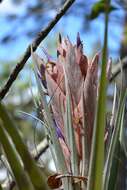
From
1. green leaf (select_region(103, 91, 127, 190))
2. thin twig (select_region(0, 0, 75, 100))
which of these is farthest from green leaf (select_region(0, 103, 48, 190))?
thin twig (select_region(0, 0, 75, 100))

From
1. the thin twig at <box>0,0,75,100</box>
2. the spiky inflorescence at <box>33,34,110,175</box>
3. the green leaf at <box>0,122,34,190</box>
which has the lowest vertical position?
the green leaf at <box>0,122,34,190</box>

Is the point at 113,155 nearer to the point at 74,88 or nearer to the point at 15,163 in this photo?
the point at 74,88

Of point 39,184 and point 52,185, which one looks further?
point 52,185

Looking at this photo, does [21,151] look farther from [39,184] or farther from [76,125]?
[76,125]

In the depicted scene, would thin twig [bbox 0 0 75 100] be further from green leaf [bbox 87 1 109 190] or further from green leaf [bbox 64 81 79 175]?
green leaf [bbox 87 1 109 190]

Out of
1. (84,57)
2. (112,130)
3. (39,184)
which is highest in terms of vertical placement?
(84,57)

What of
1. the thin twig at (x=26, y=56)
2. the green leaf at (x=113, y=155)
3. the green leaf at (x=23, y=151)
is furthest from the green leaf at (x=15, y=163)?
the thin twig at (x=26, y=56)

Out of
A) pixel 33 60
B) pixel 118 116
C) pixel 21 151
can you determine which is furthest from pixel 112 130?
pixel 21 151

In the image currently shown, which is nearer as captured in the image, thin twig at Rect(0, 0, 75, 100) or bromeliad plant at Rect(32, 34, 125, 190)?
bromeliad plant at Rect(32, 34, 125, 190)

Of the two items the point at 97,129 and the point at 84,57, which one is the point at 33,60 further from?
the point at 97,129

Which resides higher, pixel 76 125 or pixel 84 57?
pixel 84 57

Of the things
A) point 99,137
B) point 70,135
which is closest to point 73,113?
point 70,135
